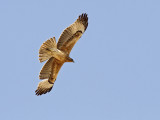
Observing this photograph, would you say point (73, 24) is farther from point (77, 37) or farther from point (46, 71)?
point (46, 71)

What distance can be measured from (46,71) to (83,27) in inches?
69.3

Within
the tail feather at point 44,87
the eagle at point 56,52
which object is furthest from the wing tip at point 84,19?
the tail feather at point 44,87

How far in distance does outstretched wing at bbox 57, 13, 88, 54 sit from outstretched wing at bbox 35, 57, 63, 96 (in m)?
0.66

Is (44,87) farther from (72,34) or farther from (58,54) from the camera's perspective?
(72,34)

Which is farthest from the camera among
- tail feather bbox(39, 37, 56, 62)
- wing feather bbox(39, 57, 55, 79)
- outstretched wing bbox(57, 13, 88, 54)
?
wing feather bbox(39, 57, 55, 79)

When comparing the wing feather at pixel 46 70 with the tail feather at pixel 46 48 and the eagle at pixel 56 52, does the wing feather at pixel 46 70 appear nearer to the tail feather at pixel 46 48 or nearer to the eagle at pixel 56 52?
the eagle at pixel 56 52

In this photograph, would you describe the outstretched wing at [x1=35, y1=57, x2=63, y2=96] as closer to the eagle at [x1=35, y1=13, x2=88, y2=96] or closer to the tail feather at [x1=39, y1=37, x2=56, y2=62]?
the eagle at [x1=35, y1=13, x2=88, y2=96]

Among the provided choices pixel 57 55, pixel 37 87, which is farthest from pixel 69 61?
pixel 37 87

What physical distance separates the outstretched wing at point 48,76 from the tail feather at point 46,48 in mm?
546

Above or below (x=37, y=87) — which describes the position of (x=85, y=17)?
above

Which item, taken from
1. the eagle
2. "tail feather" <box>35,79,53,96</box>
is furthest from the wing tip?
"tail feather" <box>35,79,53,96</box>

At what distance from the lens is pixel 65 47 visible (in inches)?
492

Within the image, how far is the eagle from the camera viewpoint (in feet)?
40.1

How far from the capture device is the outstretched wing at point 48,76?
12906mm
